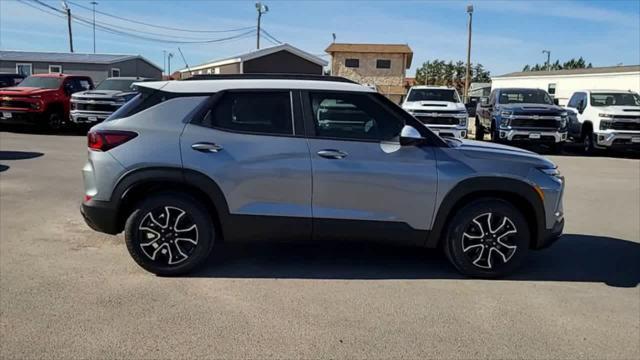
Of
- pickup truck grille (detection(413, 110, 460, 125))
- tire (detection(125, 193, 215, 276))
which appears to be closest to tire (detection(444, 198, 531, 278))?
tire (detection(125, 193, 215, 276))

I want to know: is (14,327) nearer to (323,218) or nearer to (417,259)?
(323,218)

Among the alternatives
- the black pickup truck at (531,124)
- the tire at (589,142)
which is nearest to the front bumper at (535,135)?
the black pickup truck at (531,124)

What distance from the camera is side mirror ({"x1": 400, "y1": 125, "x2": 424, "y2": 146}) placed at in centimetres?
471

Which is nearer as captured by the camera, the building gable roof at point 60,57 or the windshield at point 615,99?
the windshield at point 615,99

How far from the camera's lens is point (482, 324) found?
4059mm

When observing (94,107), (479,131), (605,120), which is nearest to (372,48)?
(479,131)

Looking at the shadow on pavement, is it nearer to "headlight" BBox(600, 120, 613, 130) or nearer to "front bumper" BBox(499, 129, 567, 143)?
"front bumper" BBox(499, 129, 567, 143)

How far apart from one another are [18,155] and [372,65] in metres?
32.9

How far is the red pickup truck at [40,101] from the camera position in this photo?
1694 cm

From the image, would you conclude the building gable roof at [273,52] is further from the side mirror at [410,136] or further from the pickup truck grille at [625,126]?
the side mirror at [410,136]

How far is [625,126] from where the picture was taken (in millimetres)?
15852

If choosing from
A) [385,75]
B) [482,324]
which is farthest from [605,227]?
[385,75]

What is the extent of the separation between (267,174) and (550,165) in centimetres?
259

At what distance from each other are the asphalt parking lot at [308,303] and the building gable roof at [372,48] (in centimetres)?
3651
